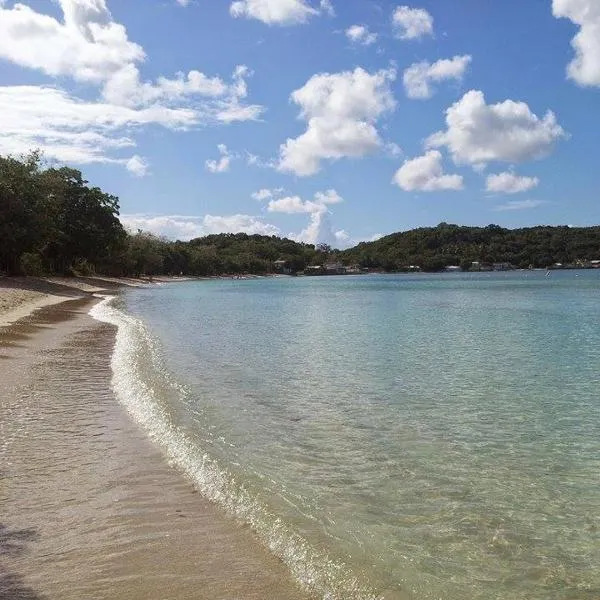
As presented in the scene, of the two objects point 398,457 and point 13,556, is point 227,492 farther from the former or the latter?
point 398,457

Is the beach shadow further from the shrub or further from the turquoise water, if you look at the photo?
the shrub

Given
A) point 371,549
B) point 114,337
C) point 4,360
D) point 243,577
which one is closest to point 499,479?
point 371,549

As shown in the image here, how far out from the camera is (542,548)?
582 cm

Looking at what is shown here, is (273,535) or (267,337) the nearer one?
(273,535)

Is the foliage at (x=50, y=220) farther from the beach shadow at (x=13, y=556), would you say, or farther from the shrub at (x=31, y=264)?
the beach shadow at (x=13, y=556)

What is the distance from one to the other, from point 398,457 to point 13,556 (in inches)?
207

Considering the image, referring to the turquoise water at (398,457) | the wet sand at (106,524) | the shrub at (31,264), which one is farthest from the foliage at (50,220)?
the wet sand at (106,524)

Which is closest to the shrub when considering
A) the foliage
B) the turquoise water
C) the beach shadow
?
the foliage

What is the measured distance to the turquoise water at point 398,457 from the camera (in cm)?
545

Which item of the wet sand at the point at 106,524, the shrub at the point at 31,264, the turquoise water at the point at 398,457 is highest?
the shrub at the point at 31,264

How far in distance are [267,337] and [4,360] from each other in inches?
449

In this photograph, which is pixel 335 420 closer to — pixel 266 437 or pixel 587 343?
pixel 266 437

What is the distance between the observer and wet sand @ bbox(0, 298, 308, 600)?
4914 mm

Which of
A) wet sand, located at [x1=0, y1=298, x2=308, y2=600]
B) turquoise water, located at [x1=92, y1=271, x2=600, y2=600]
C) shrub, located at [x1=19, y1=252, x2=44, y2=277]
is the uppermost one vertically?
shrub, located at [x1=19, y1=252, x2=44, y2=277]
